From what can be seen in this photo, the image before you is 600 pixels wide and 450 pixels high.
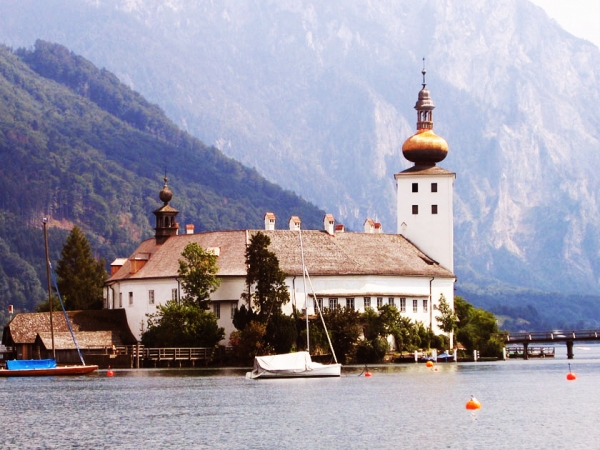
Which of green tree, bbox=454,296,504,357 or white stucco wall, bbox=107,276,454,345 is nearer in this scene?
white stucco wall, bbox=107,276,454,345

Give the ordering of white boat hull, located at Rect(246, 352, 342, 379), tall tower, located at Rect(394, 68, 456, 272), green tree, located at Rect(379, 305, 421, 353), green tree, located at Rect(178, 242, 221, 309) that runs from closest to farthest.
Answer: white boat hull, located at Rect(246, 352, 342, 379), green tree, located at Rect(178, 242, 221, 309), green tree, located at Rect(379, 305, 421, 353), tall tower, located at Rect(394, 68, 456, 272)

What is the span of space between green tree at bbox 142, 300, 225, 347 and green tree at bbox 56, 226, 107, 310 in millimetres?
24629

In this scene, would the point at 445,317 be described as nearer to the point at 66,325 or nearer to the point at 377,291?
the point at 377,291

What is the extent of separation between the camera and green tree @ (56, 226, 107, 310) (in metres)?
146

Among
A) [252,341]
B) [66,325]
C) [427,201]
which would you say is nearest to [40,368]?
[252,341]

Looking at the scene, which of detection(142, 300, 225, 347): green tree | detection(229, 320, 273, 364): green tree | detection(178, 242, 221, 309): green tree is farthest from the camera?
detection(178, 242, 221, 309): green tree

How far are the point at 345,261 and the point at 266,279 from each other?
13.4 m

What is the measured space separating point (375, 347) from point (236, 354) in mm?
12019

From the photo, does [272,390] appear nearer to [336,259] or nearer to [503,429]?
[503,429]

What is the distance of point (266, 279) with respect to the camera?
115000mm

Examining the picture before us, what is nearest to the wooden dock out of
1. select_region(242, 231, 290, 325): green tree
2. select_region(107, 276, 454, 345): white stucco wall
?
select_region(107, 276, 454, 345): white stucco wall

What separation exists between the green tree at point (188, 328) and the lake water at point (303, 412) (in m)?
10.7

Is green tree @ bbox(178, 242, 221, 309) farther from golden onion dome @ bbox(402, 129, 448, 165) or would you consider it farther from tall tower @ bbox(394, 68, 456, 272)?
golden onion dome @ bbox(402, 129, 448, 165)

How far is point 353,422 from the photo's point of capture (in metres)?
66.9
